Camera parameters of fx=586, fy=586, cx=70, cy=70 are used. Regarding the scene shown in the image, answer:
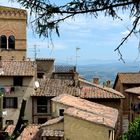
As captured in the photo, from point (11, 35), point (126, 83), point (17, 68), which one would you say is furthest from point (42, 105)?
point (126, 83)

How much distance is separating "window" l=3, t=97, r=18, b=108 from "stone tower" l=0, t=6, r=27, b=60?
395 inches

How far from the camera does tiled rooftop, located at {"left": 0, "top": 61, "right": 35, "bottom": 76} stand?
50.2 m

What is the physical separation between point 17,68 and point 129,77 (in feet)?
53.1

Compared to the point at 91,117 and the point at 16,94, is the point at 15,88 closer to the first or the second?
the point at 16,94

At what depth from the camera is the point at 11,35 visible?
59938 millimetres

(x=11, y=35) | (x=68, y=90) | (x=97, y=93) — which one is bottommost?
(x=97, y=93)

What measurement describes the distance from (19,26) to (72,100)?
18166 mm

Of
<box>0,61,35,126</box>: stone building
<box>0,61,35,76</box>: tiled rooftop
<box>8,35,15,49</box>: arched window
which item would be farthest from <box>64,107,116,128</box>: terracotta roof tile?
<box>8,35,15,49</box>: arched window

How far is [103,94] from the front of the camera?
50.5 m

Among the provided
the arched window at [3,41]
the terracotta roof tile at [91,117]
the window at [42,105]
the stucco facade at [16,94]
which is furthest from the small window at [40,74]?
the terracotta roof tile at [91,117]

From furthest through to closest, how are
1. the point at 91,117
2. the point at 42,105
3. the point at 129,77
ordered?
the point at 129,77 < the point at 42,105 < the point at 91,117

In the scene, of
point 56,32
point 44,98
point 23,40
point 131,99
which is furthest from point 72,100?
point 56,32

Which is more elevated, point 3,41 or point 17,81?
point 3,41

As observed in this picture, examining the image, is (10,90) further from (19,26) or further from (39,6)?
(39,6)
